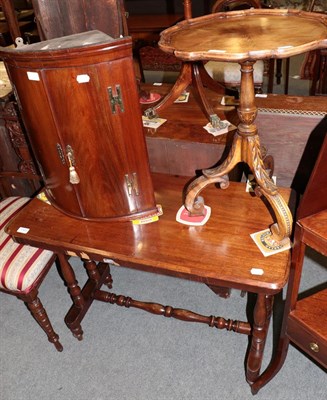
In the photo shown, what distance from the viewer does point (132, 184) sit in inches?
60.0

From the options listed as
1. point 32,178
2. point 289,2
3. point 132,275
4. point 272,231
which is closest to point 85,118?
point 272,231

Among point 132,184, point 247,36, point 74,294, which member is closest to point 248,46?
point 247,36

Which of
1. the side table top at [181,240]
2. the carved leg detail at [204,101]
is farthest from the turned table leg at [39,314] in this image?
the carved leg detail at [204,101]

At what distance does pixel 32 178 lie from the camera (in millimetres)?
2402

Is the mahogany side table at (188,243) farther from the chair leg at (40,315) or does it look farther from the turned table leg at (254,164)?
the chair leg at (40,315)

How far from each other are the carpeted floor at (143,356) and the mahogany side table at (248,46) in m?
0.84

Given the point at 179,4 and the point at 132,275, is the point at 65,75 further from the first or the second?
the point at 179,4

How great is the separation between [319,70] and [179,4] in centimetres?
298

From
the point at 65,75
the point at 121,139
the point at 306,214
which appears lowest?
the point at 306,214

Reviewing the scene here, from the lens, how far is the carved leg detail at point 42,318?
1.94 metres

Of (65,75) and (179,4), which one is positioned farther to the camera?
(179,4)

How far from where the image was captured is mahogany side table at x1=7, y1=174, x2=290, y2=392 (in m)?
1.39

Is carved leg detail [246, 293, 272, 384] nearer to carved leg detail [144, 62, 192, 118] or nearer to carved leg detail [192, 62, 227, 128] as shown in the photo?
carved leg detail [192, 62, 227, 128]

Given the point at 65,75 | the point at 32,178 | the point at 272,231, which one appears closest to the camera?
the point at 65,75
